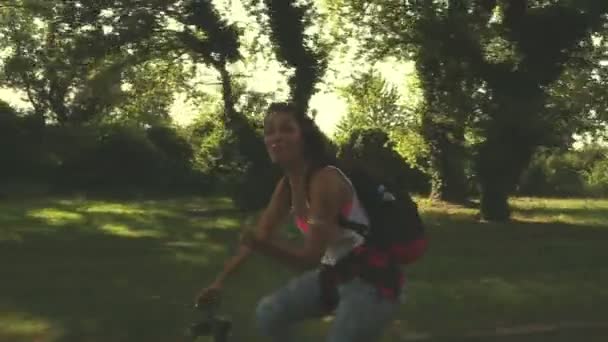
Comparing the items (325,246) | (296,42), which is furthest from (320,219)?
(296,42)

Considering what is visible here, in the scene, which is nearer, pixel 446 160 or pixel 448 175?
pixel 446 160

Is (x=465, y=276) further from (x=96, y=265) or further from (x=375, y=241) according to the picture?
(x=375, y=241)

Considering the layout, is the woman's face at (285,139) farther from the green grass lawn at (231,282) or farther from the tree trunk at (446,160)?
the tree trunk at (446,160)

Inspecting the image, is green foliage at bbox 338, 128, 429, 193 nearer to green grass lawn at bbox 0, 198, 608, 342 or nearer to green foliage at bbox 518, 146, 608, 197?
green foliage at bbox 518, 146, 608, 197

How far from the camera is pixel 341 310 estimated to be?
3395 millimetres

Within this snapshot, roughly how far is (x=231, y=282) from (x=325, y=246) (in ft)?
24.4

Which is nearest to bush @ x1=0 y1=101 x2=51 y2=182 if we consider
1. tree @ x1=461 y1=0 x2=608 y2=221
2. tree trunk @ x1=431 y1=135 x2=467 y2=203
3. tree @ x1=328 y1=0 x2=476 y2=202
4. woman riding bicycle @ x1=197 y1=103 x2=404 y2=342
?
tree @ x1=328 y1=0 x2=476 y2=202

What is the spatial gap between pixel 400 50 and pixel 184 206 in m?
8.78

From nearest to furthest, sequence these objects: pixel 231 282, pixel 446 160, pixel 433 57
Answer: pixel 231 282, pixel 433 57, pixel 446 160

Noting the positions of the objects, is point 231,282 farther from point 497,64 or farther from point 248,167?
point 248,167

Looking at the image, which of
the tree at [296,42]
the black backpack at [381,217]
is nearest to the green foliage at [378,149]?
the tree at [296,42]

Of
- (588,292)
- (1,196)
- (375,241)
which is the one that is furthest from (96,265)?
(1,196)

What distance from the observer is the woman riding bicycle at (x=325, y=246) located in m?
3.23

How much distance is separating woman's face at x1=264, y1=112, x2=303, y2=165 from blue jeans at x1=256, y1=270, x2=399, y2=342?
520 millimetres
